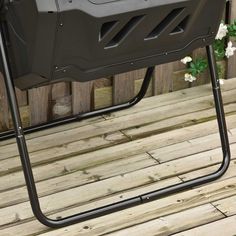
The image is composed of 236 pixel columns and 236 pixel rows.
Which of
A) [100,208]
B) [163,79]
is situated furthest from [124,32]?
[163,79]

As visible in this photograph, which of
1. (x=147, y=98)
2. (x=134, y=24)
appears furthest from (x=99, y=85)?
(x=134, y=24)

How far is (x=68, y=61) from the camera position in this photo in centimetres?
208

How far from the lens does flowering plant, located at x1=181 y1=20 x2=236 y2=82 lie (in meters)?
3.33

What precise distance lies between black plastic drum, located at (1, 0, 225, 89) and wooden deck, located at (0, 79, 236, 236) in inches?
19.2

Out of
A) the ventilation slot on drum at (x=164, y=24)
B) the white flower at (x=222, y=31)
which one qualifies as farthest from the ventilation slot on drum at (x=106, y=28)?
the white flower at (x=222, y=31)

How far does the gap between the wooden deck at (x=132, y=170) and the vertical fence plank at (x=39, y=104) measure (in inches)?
4.0

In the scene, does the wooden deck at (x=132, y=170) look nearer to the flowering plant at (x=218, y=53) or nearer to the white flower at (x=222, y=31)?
the flowering plant at (x=218, y=53)

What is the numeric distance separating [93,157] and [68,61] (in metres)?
0.76

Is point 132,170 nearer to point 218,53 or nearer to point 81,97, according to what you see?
point 81,97

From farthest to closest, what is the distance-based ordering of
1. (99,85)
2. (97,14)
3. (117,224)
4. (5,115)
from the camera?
(99,85), (5,115), (117,224), (97,14)

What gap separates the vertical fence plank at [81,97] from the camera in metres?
3.12

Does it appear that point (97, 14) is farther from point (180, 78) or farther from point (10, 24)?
point (180, 78)

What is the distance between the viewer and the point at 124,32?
6.99ft

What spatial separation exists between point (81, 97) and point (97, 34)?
44.0 inches
